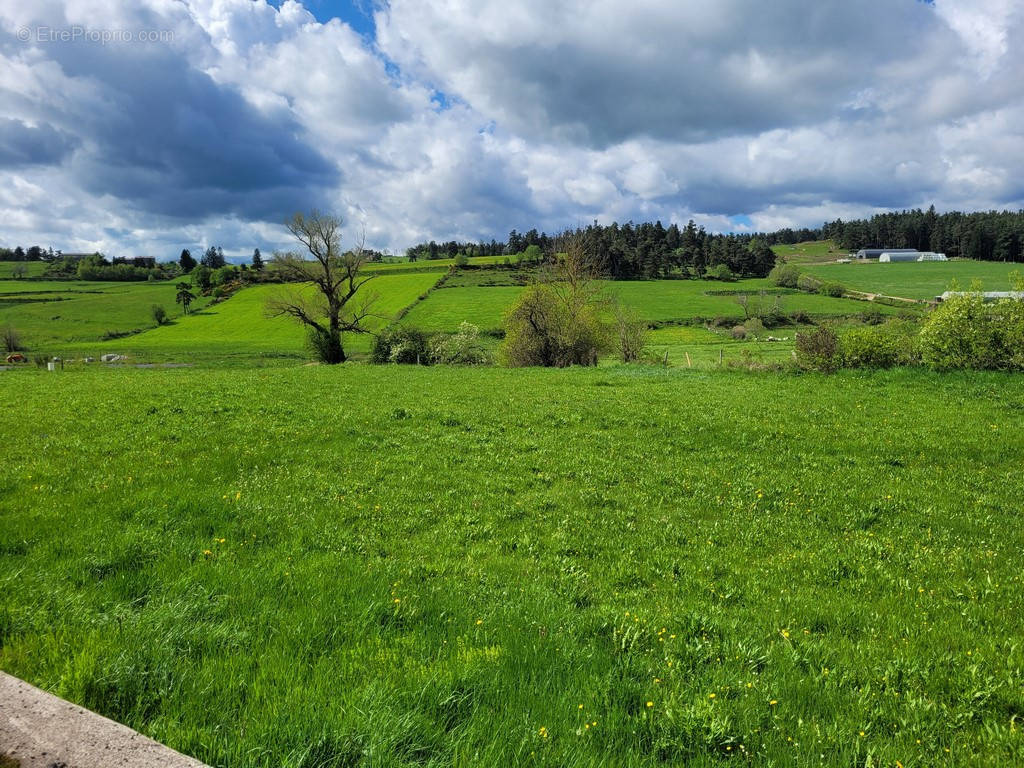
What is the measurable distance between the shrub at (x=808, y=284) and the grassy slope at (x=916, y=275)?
899cm

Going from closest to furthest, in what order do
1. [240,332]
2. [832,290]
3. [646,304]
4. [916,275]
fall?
[240,332] → [646,304] → [832,290] → [916,275]

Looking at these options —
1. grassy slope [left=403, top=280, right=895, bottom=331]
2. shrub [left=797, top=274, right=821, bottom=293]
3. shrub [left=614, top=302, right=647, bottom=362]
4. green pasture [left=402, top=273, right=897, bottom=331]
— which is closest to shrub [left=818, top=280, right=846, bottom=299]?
shrub [left=797, top=274, right=821, bottom=293]

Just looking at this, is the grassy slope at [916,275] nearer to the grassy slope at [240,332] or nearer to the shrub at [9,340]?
the grassy slope at [240,332]

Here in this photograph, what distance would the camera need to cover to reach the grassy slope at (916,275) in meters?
126

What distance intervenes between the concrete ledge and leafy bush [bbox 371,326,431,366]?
158 feet

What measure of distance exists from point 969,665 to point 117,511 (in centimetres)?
1078

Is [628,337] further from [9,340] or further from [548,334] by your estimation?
[9,340]

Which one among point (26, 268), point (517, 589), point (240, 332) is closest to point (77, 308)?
point (240, 332)

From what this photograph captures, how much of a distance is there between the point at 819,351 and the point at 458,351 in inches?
1292

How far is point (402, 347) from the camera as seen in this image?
51531 mm

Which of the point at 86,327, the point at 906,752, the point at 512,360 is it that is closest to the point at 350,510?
the point at 906,752

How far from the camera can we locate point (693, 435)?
14.7 meters

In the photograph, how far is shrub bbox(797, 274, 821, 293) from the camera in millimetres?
134625

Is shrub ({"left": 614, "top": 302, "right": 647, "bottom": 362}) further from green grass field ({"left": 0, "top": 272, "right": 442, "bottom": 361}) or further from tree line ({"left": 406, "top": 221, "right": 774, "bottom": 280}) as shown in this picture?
tree line ({"left": 406, "top": 221, "right": 774, "bottom": 280})
